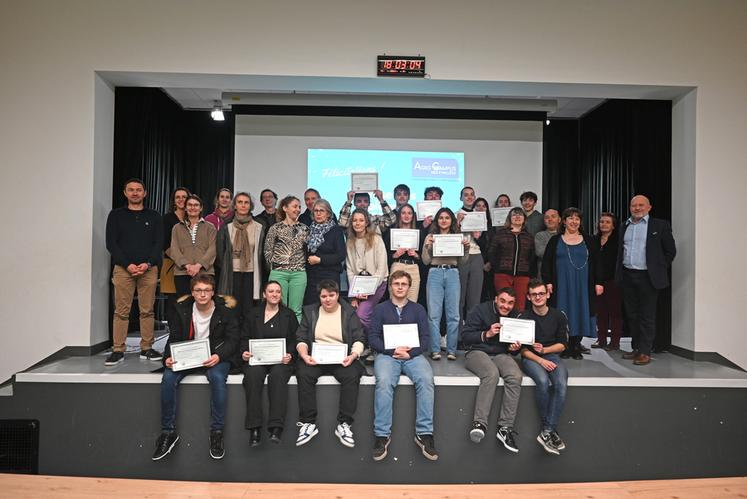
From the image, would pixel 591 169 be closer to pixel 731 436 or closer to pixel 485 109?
pixel 485 109

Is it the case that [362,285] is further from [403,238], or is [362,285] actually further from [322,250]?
[403,238]

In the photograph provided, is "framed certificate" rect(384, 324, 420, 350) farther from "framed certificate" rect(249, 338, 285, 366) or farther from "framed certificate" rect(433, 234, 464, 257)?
"framed certificate" rect(433, 234, 464, 257)

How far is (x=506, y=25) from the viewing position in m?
4.45

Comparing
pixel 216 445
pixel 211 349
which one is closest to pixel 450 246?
pixel 211 349

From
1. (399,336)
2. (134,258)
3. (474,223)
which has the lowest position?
(399,336)

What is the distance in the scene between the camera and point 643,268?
14.0 ft

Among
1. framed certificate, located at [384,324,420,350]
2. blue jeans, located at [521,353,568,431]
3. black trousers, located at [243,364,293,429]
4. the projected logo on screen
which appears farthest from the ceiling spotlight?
blue jeans, located at [521,353,568,431]

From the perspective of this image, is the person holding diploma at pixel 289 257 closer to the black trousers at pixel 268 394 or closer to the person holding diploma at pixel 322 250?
the person holding diploma at pixel 322 250

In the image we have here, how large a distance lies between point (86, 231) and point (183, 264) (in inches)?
38.4

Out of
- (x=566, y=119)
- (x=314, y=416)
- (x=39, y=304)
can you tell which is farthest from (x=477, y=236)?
(x=566, y=119)

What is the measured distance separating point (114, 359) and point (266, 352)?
1403mm

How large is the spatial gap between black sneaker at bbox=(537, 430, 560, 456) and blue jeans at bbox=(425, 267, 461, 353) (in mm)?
1066

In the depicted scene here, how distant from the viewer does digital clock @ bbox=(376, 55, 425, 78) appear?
4371 mm

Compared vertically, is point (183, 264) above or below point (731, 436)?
above
